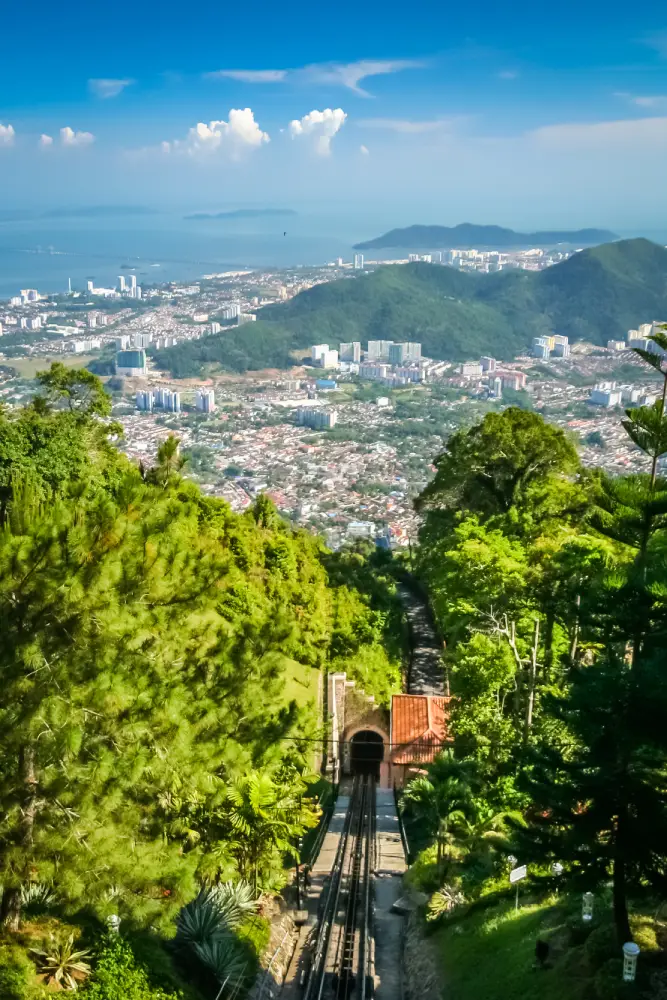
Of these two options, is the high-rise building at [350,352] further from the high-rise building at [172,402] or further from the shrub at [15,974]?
the shrub at [15,974]

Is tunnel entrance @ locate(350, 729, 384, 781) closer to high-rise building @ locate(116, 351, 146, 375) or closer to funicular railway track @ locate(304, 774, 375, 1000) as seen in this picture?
funicular railway track @ locate(304, 774, 375, 1000)

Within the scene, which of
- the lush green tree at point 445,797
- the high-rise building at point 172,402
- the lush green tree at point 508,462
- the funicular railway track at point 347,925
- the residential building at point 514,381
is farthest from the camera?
the residential building at point 514,381

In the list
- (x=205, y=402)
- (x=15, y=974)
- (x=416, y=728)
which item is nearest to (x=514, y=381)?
(x=205, y=402)

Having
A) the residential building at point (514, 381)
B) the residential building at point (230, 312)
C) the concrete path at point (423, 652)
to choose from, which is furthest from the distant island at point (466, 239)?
the concrete path at point (423, 652)

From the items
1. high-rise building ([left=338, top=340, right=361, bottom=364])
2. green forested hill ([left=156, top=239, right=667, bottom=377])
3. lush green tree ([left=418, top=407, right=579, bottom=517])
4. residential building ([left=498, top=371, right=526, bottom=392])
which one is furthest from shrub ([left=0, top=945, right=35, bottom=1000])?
high-rise building ([left=338, top=340, right=361, bottom=364])

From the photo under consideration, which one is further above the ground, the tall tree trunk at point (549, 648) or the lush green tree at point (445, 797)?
the tall tree trunk at point (549, 648)

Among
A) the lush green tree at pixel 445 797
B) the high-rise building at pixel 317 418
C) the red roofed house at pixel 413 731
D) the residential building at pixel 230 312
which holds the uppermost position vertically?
the residential building at pixel 230 312
